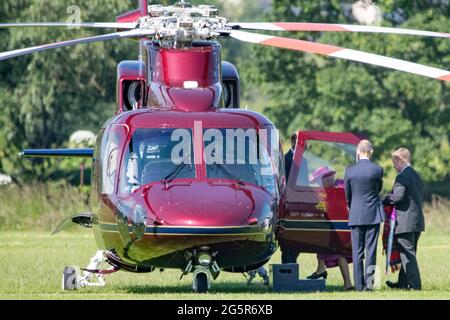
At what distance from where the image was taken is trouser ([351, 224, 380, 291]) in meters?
15.8

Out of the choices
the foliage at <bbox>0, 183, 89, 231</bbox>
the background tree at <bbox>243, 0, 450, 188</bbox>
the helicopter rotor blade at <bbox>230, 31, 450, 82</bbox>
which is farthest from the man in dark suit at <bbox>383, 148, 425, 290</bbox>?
the background tree at <bbox>243, 0, 450, 188</bbox>

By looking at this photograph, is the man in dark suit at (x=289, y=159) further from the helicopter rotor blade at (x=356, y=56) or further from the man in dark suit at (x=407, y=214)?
the helicopter rotor blade at (x=356, y=56)

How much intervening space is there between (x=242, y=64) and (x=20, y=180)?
7.40 metres

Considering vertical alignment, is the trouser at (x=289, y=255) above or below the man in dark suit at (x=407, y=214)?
below

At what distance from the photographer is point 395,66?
12.9 meters

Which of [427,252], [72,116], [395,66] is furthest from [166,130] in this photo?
[72,116]

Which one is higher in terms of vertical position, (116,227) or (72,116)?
(116,227)

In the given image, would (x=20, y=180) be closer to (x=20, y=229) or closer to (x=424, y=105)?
(x=20, y=229)

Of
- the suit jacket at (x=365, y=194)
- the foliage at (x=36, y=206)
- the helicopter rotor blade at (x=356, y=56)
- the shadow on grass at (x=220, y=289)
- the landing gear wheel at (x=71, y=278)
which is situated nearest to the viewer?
the helicopter rotor blade at (x=356, y=56)

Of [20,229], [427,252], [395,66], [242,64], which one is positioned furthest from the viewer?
[242,64]

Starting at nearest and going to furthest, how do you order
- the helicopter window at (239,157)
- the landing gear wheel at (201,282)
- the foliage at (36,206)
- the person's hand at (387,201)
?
1. the landing gear wheel at (201,282)
2. the helicopter window at (239,157)
3. the person's hand at (387,201)
4. the foliage at (36,206)

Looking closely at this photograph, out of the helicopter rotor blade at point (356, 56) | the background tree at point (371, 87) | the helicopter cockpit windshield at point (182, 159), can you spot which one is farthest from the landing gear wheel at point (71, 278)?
the background tree at point (371, 87)

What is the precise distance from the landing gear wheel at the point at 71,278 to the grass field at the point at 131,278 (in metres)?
0.12

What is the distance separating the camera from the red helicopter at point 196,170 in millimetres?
14125
